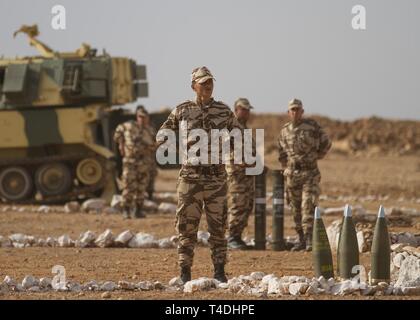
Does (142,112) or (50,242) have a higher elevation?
(142,112)

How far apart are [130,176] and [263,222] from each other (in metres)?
4.66

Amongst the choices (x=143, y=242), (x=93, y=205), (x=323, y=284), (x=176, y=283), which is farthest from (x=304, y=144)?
(x=93, y=205)

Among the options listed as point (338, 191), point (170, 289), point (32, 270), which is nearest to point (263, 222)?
point (32, 270)

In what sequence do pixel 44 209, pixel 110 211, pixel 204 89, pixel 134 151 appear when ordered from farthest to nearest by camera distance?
1. pixel 44 209
2. pixel 110 211
3. pixel 134 151
4. pixel 204 89

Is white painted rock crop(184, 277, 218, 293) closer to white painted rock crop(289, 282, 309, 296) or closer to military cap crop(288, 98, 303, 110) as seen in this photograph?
white painted rock crop(289, 282, 309, 296)

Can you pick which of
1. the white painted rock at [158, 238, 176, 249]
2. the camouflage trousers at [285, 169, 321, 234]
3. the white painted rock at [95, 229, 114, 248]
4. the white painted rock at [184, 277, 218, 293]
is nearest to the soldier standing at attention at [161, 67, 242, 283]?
the white painted rock at [184, 277, 218, 293]

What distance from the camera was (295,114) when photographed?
48.7 ft

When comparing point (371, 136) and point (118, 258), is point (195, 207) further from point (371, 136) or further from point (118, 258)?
point (371, 136)

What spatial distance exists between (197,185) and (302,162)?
154 inches

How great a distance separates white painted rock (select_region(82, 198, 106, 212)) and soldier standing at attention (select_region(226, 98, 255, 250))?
7910mm

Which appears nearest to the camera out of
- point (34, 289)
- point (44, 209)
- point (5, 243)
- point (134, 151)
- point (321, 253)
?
point (34, 289)

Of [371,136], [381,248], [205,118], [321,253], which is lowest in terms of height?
[371,136]

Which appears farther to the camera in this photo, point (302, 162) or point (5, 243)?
point (5, 243)
